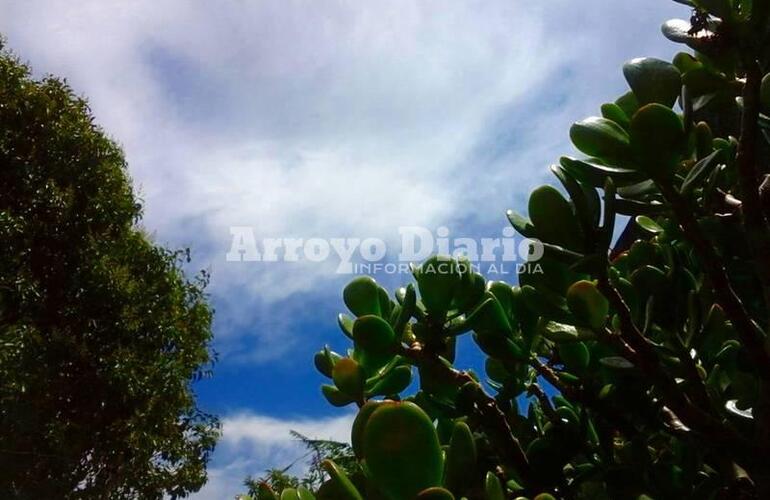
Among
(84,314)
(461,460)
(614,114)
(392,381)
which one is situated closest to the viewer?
(461,460)

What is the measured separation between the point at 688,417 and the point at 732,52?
0.45 meters

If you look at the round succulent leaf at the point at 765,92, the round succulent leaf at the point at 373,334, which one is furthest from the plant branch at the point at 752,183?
the round succulent leaf at the point at 373,334

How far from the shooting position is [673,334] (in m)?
0.94

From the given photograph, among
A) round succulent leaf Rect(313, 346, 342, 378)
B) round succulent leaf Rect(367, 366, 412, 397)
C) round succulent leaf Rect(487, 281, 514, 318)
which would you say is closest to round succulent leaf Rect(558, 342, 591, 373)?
round succulent leaf Rect(487, 281, 514, 318)

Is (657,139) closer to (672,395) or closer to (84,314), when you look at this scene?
(672,395)

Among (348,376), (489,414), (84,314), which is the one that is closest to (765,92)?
(489,414)

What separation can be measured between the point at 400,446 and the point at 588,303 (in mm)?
318

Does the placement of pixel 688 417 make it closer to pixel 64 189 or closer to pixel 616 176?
pixel 616 176

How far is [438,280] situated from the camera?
1016 mm

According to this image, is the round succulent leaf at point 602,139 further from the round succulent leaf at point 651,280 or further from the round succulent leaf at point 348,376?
the round succulent leaf at point 348,376

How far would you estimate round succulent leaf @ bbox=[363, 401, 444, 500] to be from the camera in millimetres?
627

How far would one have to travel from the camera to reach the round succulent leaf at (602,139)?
88cm

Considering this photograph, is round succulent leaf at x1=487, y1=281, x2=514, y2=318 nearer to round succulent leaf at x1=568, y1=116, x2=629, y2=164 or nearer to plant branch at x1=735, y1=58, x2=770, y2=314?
round succulent leaf at x1=568, y1=116, x2=629, y2=164

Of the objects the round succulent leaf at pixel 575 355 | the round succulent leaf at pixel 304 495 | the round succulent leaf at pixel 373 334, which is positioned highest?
the round succulent leaf at pixel 373 334
